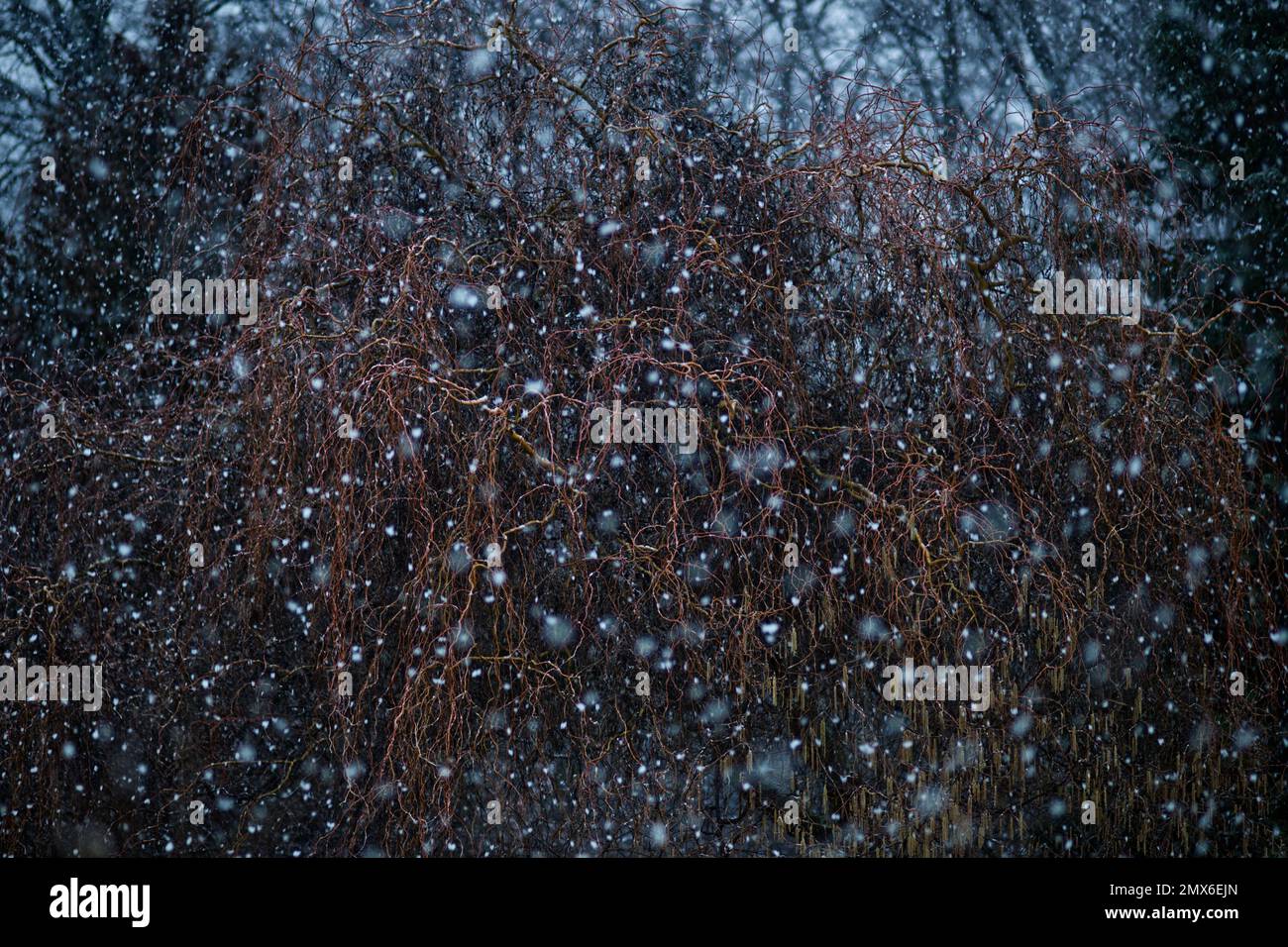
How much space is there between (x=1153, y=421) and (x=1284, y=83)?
1.03 metres

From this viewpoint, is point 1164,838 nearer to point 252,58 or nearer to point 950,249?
point 950,249

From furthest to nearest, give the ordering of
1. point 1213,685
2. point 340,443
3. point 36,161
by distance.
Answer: point 36,161 < point 1213,685 < point 340,443

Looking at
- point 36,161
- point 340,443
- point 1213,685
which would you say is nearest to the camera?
point 340,443

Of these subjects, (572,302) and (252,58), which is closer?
(572,302)

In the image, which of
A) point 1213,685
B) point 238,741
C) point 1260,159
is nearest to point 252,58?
point 238,741

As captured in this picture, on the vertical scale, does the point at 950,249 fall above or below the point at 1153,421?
above

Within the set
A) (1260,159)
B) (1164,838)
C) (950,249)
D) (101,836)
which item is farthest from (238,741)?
(1260,159)

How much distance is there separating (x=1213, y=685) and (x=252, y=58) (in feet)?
9.74

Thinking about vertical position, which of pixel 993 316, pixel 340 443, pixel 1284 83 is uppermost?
pixel 1284 83

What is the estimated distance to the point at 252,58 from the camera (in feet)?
9.97

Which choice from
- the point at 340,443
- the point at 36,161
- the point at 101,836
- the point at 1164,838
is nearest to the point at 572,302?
the point at 340,443

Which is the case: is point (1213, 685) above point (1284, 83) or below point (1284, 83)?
below

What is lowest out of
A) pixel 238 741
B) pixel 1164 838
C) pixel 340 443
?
pixel 1164 838

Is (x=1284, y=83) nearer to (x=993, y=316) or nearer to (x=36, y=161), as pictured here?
(x=993, y=316)
